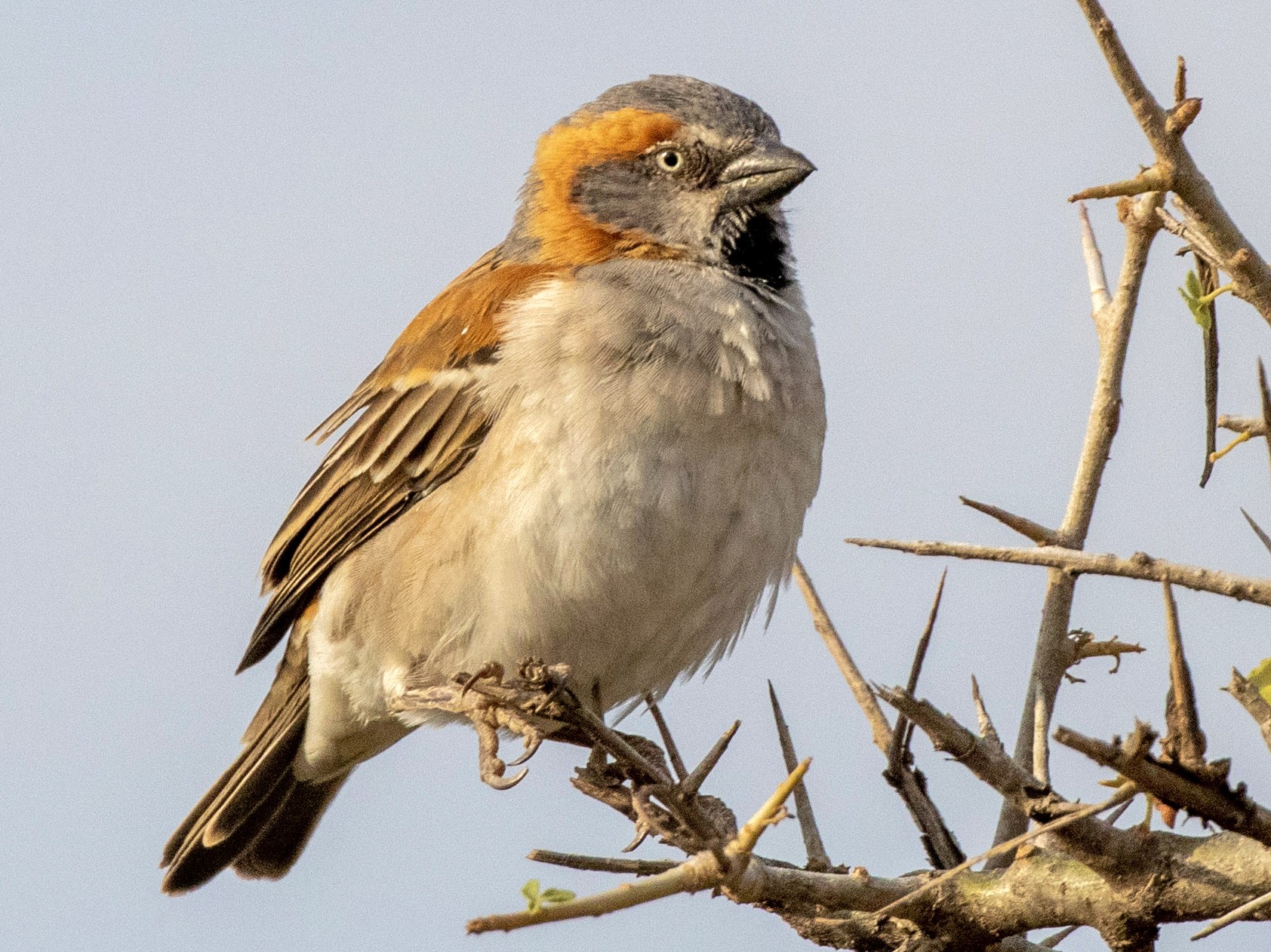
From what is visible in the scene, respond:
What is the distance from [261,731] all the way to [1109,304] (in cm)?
445

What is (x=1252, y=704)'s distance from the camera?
2.34 metres

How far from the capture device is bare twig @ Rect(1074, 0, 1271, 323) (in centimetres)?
247

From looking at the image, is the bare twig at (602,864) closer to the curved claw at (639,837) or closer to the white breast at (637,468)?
the curved claw at (639,837)

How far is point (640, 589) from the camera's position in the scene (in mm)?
5152

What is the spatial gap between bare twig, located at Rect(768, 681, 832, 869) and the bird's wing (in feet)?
7.19

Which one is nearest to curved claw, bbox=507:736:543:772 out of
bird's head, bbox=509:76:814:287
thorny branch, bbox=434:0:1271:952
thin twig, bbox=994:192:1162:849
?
thorny branch, bbox=434:0:1271:952

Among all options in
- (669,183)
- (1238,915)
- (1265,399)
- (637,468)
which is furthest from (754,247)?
(1238,915)

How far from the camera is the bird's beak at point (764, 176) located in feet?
19.5

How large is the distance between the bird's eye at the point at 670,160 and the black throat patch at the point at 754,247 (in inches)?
12.9

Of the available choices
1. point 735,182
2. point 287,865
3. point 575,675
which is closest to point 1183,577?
point 575,675

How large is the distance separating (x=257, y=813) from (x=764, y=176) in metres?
3.52

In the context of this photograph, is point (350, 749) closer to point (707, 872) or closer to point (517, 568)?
point (517, 568)

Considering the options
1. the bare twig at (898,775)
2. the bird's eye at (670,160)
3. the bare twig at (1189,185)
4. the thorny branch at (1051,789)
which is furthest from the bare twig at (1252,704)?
the bird's eye at (670,160)

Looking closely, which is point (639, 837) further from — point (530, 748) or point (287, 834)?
point (287, 834)
